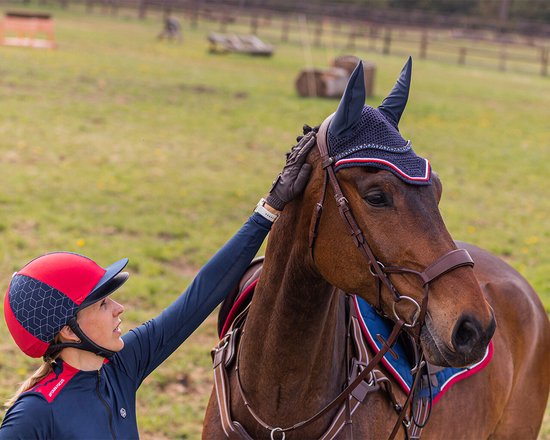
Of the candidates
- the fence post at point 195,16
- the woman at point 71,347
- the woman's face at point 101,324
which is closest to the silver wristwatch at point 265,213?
the woman at point 71,347

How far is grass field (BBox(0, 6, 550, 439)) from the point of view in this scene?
7582 mm

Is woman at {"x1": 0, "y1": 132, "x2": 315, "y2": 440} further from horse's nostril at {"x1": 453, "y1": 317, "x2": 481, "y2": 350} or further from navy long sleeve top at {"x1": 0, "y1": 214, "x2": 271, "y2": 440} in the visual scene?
horse's nostril at {"x1": 453, "y1": 317, "x2": 481, "y2": 350}

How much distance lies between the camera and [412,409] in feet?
10.9

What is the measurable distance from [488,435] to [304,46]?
3301 centimetres

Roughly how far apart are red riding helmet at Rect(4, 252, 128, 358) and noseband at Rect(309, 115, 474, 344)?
867 mm

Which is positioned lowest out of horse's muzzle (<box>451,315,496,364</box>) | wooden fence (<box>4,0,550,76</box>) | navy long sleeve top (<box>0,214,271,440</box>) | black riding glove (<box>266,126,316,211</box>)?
wooden fence (<box>4,0,550,76</box>)

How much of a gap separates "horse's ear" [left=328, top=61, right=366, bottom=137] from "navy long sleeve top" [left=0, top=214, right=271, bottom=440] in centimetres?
55

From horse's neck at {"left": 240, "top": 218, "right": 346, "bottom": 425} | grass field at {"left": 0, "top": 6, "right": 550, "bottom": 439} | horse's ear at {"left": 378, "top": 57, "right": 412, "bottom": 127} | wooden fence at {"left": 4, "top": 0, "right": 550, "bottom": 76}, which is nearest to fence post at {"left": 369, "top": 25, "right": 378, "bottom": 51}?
wooden fence at {"left": 4, "top": 0, "right": 550, "bottom": 76}

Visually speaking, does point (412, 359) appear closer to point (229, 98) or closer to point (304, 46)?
point (229, 98)

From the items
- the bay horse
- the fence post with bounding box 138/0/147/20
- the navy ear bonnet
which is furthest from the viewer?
the fence post with bounding box 138/0/147/20

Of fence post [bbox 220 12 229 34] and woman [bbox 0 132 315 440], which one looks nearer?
woman [bbox 0 132 315 440]

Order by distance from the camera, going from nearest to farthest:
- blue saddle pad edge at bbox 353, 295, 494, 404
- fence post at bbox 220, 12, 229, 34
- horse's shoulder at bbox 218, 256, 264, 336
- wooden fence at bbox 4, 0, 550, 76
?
blue saddle pad edge at bbox 353, 295, 494, 404, horse's shoulder at bbox 218, 256, 264, 336, wooden fence at bbox 4, 0, 550, 76, fence post at bbox 220, 12, 229, 34

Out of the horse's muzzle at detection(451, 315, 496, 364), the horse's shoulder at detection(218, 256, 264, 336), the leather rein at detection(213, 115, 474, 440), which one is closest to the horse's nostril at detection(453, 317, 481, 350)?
the horse's muzzle at detection(451, 315, 496, 364)

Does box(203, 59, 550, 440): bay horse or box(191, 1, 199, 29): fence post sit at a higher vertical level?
box(203, 59, 550, 440): bay horse
